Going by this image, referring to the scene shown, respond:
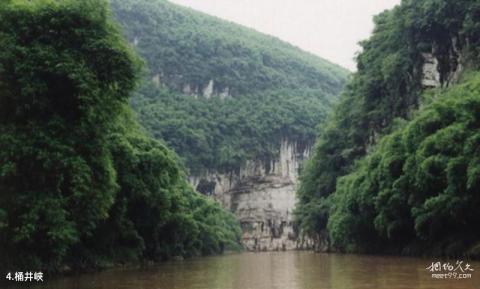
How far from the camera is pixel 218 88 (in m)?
123

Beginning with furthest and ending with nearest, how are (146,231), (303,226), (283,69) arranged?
(283,69) < (303,226) < (146,231)

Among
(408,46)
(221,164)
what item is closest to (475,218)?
(408,46)

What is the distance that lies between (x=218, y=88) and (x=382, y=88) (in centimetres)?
6932

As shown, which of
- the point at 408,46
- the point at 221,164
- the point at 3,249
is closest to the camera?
the point at 3,249

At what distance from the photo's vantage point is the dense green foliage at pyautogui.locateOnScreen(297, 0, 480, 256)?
45.5 metres

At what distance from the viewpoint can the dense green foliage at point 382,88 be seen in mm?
45531

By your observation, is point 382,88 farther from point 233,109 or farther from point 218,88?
point 218,88

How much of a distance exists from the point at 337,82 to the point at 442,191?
11575 cm

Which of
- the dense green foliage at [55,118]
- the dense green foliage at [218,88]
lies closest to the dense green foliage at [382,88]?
the dense green foliage at [55,118]

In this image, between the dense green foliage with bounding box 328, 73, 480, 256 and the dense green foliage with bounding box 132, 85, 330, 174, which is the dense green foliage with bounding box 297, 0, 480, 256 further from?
the dense green foliage with bounding box 132, 85, 330, 174

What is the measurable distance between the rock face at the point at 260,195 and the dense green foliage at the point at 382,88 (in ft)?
130

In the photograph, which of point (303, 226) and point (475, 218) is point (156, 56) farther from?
point (475, 218)

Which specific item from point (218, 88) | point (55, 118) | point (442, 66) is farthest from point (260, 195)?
point (55, 118)

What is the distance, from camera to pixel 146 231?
123ft
